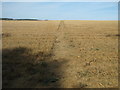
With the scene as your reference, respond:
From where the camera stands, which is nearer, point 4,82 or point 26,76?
point 4,82

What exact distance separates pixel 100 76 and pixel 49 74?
7.29 ft

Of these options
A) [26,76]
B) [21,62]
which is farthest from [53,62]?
[26,76]

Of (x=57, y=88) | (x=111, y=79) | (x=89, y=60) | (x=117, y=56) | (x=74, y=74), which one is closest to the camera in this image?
(x=57, y=88)

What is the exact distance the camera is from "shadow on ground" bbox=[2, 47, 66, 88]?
22.8 feet

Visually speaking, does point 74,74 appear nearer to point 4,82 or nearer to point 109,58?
point 4,82

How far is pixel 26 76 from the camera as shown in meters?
7.65

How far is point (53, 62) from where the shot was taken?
975 centimetres

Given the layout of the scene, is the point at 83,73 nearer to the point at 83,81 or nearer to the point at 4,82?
the point at 83,81

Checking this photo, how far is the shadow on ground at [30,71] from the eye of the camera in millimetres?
6938

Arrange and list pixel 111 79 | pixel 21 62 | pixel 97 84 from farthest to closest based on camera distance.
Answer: pixel 21 62
pixel 111 79
pixel 97 84

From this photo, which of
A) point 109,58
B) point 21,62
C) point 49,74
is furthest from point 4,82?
point 109,58

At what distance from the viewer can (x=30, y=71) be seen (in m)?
8.22

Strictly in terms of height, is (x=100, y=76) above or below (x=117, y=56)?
below

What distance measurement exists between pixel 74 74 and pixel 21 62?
10.1 feet
